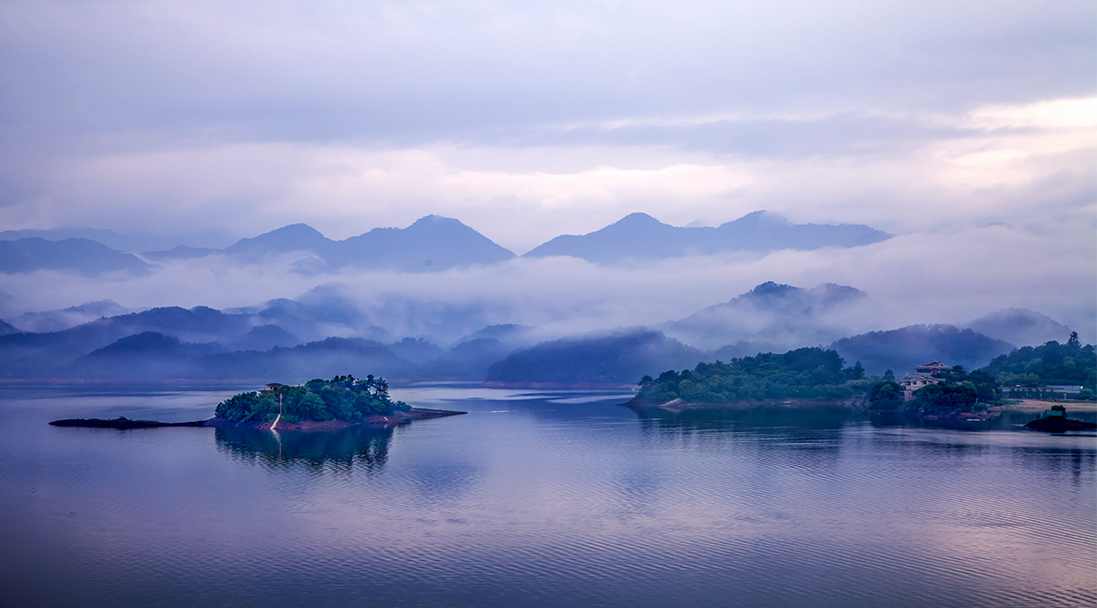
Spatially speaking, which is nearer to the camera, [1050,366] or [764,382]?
[1050,366]

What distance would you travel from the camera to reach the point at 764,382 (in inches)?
4427

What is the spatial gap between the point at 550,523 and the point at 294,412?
43.2 meters

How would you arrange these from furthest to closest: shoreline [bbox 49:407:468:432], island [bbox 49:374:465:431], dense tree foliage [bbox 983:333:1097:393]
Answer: dense tree foliage [bbox 983:333:1097:393] → island [bbox 49:374:465:431] → shoreline [bbox 49:407:468:432]

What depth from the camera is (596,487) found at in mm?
45031

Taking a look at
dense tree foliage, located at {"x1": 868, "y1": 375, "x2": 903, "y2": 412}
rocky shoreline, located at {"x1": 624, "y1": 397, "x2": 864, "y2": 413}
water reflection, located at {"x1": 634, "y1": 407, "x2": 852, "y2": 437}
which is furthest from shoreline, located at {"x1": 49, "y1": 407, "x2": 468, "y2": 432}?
dense tree foliage, located at {"x1": 868, "y1": 375, "x2": 903, "y2": 412}

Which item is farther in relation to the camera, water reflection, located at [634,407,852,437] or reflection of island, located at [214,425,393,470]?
water reflection, located at [634,407,852,437]

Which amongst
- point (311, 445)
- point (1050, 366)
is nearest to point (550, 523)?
point (311, 445)

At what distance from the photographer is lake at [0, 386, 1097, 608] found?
27.8m

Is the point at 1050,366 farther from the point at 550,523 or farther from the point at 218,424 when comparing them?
the point at 550,523

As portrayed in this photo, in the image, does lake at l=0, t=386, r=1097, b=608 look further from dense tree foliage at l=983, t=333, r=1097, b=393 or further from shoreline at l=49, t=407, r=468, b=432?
dense tree foliage at l=983, t=333, r=1097, b=393

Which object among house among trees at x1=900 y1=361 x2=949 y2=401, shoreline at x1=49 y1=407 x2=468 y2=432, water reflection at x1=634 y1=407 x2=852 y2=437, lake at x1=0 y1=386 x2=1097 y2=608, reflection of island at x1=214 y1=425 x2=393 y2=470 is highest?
house among trees at x1=900 y1=361 x2=949 y2=401

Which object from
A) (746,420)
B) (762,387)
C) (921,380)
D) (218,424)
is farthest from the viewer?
(762,387)

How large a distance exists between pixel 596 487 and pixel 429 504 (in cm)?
866

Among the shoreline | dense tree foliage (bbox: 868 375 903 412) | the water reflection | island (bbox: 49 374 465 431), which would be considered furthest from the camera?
dense tree foliage (bbox: 868 375 903 412)
